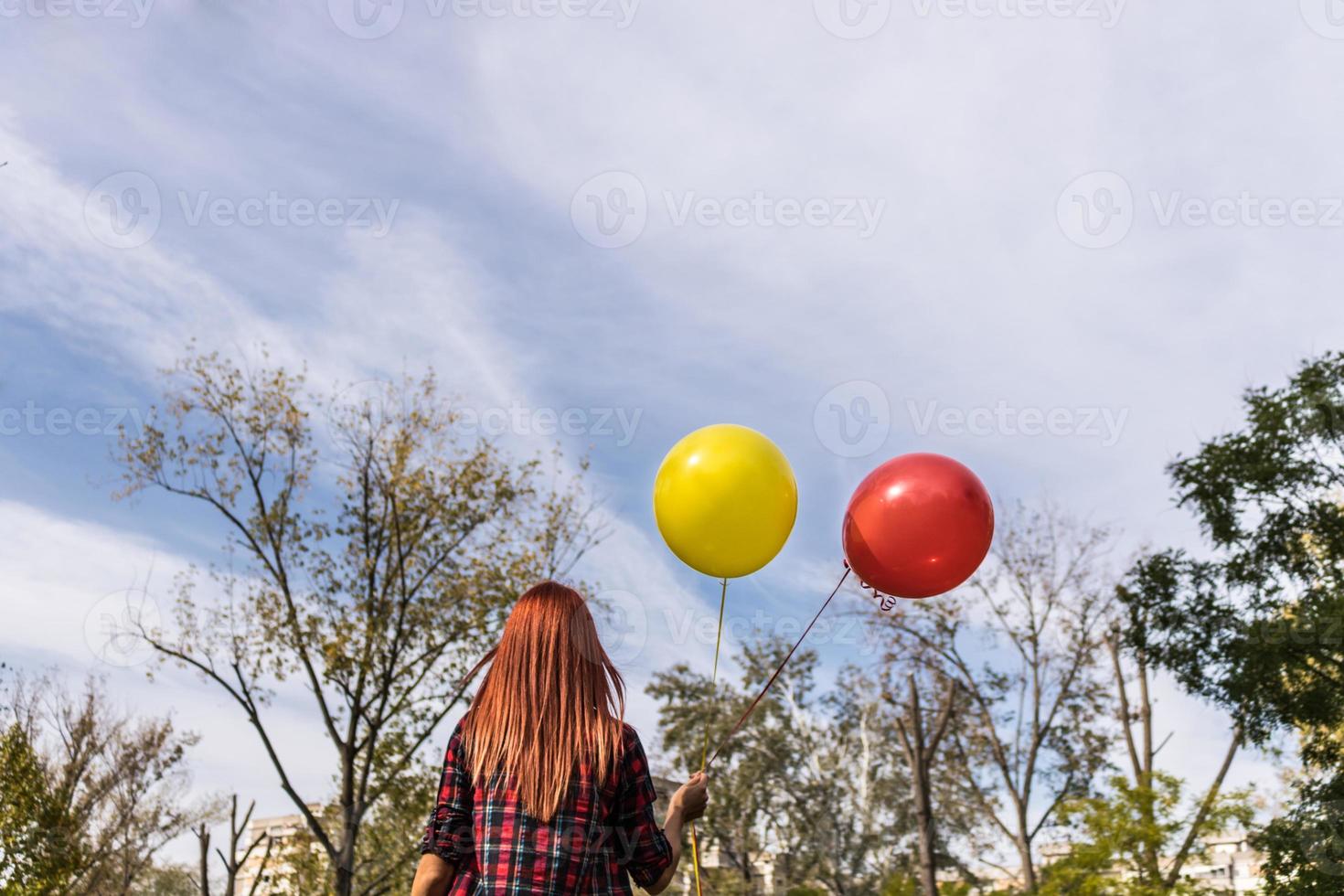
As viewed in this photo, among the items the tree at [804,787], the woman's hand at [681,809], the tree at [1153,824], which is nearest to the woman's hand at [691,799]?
the woman's hand at [681,809]

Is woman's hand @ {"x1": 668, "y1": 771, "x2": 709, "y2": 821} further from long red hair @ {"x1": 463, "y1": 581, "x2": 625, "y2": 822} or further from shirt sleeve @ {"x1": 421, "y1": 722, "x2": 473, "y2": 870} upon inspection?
shirt sleeve @ {"x1": 421, "y1": 722, "x2": 473, "y2": 870}

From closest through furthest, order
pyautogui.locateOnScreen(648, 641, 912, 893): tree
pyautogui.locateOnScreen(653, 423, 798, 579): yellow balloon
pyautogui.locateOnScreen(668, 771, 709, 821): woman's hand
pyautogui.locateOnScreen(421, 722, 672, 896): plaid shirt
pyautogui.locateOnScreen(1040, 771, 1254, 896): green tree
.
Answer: pyautogui.locateOnScreen(421, 722, 672, 896): plaid shirt → pyautogui.locateOnScreen(668, 771, 709, 821): woman's hand → pyautogui.locateOnScreen(653, 423, 798, 579): yellow balloon → pyautogui.locateOnScreen(1040, 771, 1254, 896): green tree → pyautogui.locateOnScreen(648, 641, 912, 893): tree

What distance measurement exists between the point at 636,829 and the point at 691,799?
0.84ft

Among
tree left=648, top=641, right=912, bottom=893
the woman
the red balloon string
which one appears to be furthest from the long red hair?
tree left=648, top=641, right=912, bottom=893

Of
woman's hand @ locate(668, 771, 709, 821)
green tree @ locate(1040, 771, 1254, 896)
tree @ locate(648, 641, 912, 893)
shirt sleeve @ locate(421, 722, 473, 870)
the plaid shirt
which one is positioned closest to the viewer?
the plaid shirt

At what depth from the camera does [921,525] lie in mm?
3680

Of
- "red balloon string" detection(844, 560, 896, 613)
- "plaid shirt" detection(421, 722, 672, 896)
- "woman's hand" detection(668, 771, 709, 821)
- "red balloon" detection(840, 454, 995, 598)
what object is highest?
"red balloon" detection(840, 454, 995, 598)

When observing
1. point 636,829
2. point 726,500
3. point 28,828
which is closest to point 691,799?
point 636,829

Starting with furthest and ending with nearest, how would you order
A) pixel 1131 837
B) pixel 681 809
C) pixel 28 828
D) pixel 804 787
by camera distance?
pixel 804 787
pixel 28 828
pixel 1131 837
pixel 681 809

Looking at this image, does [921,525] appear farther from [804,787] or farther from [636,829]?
[804,787]

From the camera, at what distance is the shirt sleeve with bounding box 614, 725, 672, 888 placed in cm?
239

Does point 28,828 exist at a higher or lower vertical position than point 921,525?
lower

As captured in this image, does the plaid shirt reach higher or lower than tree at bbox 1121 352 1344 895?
lower

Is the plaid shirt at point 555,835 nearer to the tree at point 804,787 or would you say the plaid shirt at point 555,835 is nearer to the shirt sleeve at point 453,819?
the shirt sleeve at point 453,819
